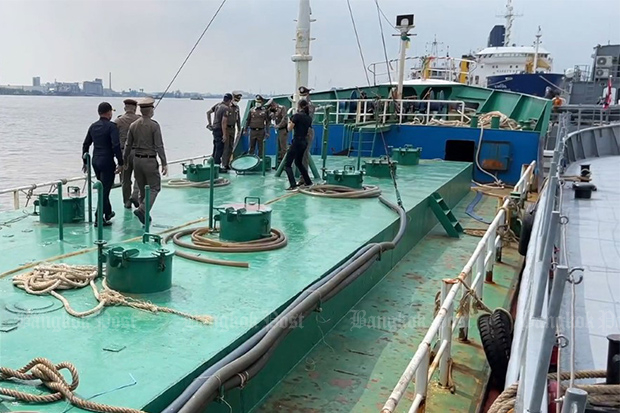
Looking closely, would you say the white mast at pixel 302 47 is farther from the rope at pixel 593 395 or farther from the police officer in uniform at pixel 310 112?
the rope at pixel 593 395

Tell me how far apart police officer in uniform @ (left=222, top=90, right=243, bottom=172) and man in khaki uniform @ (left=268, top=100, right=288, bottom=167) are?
64 cm

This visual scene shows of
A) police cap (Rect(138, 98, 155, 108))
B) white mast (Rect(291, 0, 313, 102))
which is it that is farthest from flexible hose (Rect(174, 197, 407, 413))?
white mast (Rect(291, 0, 313, 102))

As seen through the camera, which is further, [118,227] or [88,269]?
[118,227]

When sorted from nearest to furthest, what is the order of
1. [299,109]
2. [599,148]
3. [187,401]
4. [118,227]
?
[187,401], [118,227], [299,109], [599,148]

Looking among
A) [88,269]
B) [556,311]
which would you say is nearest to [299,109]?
[88,269]

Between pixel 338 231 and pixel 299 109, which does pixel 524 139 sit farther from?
pixel 338 231

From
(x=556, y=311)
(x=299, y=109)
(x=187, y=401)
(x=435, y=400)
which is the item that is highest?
(x=299, y=109)

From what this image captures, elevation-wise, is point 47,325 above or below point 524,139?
below

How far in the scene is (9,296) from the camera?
406 centimetres

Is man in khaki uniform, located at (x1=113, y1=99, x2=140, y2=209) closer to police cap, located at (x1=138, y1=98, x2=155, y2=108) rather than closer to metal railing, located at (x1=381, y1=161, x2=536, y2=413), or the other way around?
police cap, located at (x1=138, y1=98, x2=155, y2=108)

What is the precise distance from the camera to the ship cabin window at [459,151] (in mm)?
13859

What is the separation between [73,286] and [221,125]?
6489mm

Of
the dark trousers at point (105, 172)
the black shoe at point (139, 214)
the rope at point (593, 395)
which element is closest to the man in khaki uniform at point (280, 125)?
the dark trousers at point (105, 172)

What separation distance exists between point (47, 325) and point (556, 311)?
A: 9.69ft
